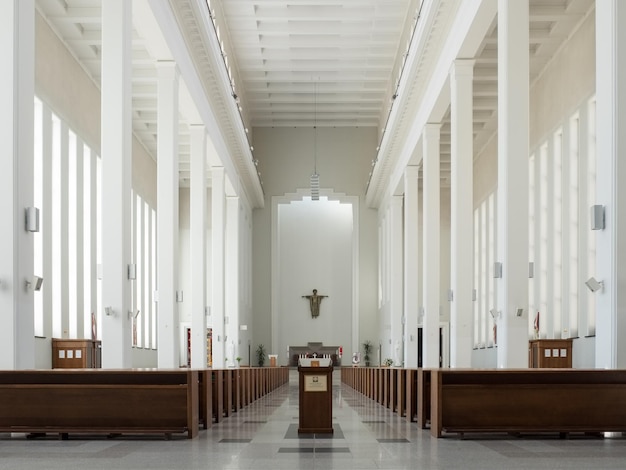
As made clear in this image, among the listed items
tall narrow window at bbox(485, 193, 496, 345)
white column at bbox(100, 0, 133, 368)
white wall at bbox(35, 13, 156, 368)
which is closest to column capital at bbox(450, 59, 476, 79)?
white column at bbox(100, 0, 133, 368)

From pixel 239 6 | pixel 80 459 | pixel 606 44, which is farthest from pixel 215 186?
pixel 80 459

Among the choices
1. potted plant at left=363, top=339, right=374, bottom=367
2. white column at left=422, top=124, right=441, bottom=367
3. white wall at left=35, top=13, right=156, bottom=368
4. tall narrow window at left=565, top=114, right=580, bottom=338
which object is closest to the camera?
white wall at left=35, top=13, right=156, bottom=368

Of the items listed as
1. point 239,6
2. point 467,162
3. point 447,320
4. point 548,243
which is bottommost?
point 447,320

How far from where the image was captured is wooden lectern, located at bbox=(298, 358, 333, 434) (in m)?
9.32

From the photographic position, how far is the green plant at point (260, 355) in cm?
3712

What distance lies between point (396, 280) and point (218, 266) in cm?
676

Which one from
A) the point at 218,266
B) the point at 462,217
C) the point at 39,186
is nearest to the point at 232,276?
the point at 218,266

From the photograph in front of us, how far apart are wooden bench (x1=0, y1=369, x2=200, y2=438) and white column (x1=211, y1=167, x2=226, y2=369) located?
611 inches

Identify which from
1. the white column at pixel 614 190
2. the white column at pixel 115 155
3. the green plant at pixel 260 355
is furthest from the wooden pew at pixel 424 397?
the green plant at pixel 260 355

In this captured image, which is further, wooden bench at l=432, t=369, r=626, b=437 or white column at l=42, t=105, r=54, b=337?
white column at l=42, t=105, r=54, b=337

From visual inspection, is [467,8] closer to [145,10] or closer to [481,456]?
[145,10]

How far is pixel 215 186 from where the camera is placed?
2616 centimetres

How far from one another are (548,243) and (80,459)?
16.6 meters

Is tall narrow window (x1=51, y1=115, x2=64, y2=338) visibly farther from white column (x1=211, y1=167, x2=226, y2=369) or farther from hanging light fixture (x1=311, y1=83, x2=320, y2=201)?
hanging light fixture (x1=311, y1=83, x2=320, y2=201)
